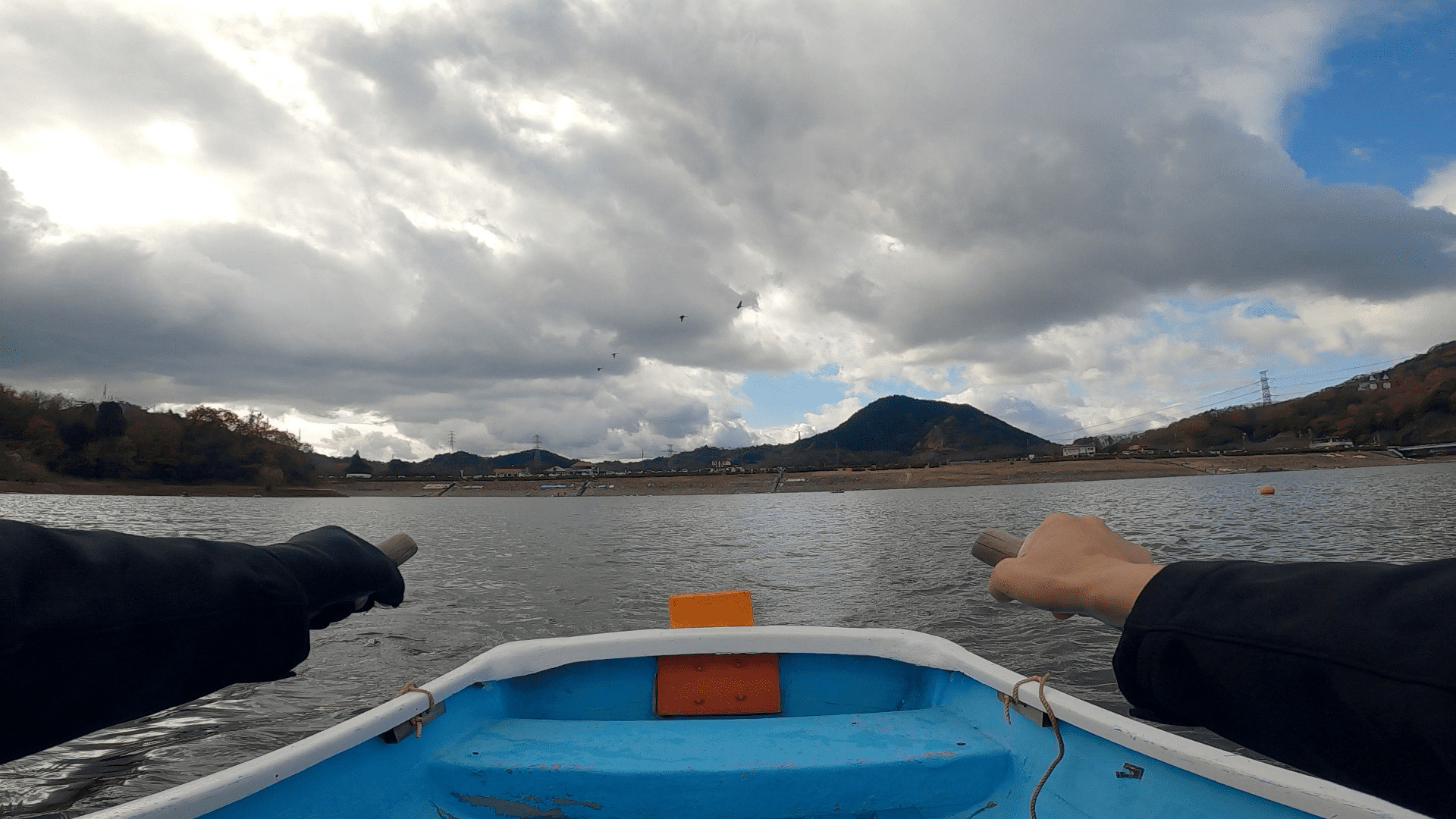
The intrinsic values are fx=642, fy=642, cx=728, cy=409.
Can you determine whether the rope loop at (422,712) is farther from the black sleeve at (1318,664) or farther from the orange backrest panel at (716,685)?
the black sleeve at (1318,664)

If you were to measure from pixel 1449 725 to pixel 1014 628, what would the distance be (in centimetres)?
1025

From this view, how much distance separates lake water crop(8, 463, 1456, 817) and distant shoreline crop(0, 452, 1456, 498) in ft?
270

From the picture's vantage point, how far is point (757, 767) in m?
2.64

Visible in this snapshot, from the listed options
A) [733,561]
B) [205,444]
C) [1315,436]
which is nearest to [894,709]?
[733,561]

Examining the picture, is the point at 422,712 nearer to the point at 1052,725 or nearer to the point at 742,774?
the point at 742,774

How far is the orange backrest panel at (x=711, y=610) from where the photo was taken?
4.54 meters

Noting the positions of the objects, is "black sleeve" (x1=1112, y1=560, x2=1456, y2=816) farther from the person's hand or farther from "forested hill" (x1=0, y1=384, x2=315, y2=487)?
"forested hill" (x1=0, y1=384, x2=315, y2=487)

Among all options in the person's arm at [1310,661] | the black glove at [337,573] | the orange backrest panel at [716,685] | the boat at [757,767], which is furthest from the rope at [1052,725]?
the black glove at [337,573]

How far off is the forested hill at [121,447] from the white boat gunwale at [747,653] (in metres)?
158

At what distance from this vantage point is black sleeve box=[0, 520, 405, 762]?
1.41 metres

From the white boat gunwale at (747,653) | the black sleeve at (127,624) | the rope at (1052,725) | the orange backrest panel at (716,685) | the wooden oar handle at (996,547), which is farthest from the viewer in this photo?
the orange backrest panel at (716,685)

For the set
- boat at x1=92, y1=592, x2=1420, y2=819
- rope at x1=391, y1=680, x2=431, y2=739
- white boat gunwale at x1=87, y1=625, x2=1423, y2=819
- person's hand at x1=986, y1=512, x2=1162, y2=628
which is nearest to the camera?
person's hand at x1=986, y1=512, x2=1162, y2=628

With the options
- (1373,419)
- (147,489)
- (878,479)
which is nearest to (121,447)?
(147,489)

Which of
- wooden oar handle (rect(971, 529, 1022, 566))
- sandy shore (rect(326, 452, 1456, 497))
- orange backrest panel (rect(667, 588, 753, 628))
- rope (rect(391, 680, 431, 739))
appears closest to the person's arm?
wooden oar handle (rect(971, 529, 1022, 566))
